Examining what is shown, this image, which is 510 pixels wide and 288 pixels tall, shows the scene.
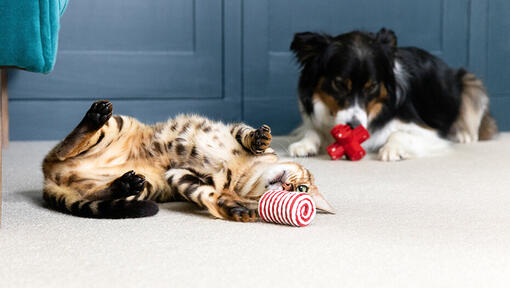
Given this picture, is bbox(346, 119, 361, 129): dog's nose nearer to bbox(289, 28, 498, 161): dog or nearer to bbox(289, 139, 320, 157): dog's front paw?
bbox(289, 28, 498, 161): dog

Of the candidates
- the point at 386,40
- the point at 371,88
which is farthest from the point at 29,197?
the point at 386,40

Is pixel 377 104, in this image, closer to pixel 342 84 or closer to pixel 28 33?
pixel 342 84

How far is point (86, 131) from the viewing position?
147 centimetres

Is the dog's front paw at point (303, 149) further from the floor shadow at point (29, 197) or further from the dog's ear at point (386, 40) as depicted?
the floor shadow at point (29, 197)

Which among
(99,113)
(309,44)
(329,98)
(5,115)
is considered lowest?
(5,115)

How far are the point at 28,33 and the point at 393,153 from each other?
1727 millimetres

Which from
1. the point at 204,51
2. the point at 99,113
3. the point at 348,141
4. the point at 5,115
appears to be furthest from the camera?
the point at 204,51

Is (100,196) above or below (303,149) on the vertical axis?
above

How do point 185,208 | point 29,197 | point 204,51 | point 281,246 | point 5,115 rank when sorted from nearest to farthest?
point 281,246 → point 185,208 → point 29,197 → point 5,115 → point 204,51

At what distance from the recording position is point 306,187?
4.68ft

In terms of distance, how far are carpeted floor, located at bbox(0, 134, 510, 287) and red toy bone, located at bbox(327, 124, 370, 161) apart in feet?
2.17

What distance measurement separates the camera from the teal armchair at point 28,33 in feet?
3.96

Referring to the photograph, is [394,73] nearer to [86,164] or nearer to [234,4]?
[234,4]

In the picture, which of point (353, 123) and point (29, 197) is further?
point (353, 123)
